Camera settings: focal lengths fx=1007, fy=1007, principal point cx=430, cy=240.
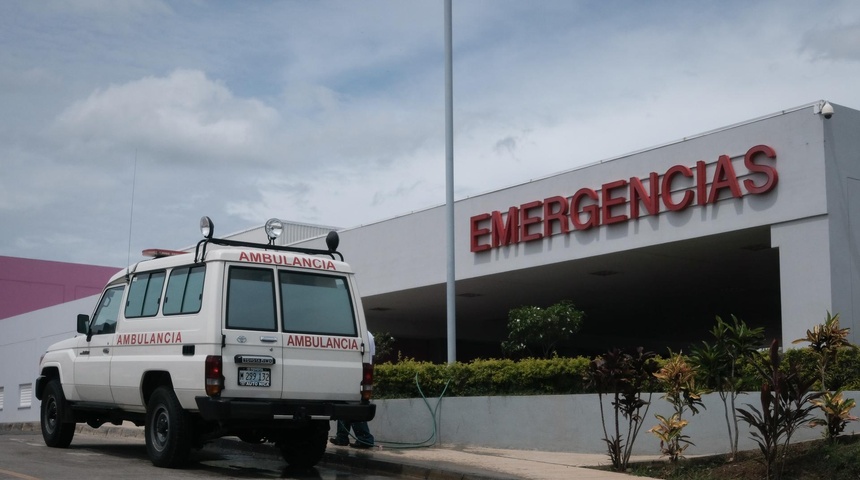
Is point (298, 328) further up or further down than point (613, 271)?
further down

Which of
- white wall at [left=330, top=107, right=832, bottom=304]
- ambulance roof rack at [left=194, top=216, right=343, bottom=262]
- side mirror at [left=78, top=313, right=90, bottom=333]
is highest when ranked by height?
white wall at [left=330, top=107, right=832, bottom=304]

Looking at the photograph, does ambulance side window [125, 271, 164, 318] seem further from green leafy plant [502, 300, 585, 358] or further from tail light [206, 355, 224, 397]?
green leafy plant [502, 300, 585, 358]

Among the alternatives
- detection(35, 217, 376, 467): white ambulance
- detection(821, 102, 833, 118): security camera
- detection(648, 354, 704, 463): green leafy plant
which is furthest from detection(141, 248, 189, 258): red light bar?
detection(821, 102, 833, 118): security camera

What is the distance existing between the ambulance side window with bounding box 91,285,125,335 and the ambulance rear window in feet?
8.89

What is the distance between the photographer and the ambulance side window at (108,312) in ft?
43.8

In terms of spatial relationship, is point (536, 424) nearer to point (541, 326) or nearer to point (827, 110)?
point (541, 326)

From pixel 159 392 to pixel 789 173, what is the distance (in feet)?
35.2

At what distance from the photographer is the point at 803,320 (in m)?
16.2

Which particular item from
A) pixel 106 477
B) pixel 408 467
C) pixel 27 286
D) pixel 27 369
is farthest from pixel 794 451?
pixel 27 286

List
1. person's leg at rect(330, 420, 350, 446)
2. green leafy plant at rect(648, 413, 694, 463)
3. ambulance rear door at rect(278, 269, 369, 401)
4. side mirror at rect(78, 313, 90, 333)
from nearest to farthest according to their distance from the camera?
ambulance rear door at rect(278, 269, 369, 401), green leafy plant at rect(648, 413, 694, 463), side mirror at rect(78, 313, 90, 333), person's leg at rect(330, 420, 350, 446)

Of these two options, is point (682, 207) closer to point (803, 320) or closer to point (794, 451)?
point (803, 320)

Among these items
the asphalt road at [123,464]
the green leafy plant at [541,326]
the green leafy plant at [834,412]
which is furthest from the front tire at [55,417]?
the green leafy plant at [834,412]

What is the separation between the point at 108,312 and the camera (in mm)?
13594

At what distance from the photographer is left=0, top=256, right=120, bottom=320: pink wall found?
160 feet
